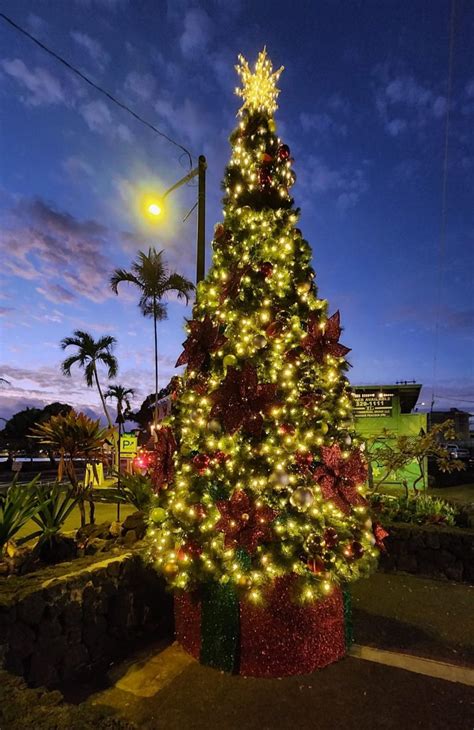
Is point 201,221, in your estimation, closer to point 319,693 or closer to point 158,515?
point 158,515

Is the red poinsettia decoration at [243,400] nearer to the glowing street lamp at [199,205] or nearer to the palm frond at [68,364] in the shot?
the glowing street lamp at [199,205]

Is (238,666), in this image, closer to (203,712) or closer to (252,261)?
(203,712)

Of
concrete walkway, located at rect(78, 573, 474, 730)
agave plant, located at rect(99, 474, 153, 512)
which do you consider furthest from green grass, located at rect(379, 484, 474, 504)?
concrete walkway, located at rect(78, 573, 474, 730)

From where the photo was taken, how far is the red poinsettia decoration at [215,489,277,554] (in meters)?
3.26

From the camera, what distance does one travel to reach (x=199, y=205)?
7.12m

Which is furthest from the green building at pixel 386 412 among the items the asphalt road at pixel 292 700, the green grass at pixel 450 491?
the asphalt road at pixel 292 700

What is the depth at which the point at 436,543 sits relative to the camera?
6242 millimetres

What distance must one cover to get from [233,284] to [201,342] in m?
0.58

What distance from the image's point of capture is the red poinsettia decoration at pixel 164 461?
3.80 metres

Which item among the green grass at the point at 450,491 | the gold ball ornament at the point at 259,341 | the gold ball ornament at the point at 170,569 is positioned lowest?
the green grass at the point at 450,491

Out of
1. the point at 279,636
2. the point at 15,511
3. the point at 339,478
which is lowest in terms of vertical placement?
the point at 279,636

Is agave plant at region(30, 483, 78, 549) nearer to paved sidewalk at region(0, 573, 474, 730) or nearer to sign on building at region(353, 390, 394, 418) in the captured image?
paved sidewalk at region(0, 573, 474, 730)

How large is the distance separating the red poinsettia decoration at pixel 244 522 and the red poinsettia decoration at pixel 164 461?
65 cm

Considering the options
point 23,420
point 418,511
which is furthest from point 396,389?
point 23,420
